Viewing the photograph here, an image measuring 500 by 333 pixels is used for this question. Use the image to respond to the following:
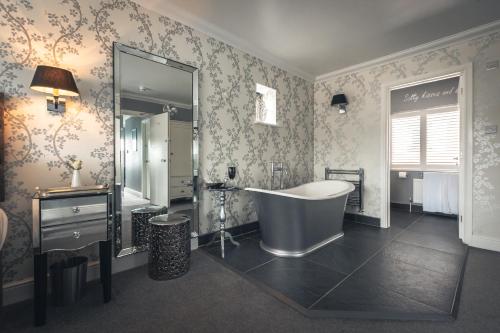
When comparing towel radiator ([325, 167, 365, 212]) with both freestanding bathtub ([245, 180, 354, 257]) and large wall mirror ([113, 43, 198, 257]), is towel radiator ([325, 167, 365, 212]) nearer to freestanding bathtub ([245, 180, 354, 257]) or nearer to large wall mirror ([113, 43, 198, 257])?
freestanding bathtub ([245, 180, 354, 257])

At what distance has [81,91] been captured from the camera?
1.84m

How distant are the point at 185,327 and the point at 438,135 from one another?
5084 mm

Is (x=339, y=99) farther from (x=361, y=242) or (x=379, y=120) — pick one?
(x=361, y=242)

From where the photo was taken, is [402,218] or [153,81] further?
[402,218]

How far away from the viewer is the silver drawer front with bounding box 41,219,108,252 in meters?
1.39

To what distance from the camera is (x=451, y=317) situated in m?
1.45

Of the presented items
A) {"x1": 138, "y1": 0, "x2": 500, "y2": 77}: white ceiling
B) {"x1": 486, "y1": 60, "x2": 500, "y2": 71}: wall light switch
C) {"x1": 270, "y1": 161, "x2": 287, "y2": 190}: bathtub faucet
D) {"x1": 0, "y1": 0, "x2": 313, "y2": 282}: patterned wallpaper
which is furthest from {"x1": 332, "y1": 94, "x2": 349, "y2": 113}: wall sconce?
{"x1": 0, "y1": 0, "x2": 313, "y2": 282}: patterned wallpaper

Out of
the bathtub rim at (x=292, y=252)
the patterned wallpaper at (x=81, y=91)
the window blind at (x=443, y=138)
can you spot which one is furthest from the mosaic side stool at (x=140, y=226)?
the window blind at (x=443, y=138)

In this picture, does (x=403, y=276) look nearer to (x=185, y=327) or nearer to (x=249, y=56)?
(x=185, y=327)

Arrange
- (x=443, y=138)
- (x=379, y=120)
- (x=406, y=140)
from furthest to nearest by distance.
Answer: (x=406, y=140) < (x=443, y=138) < (x=379, y=120)

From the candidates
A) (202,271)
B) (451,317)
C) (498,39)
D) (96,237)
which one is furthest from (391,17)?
(96,237)

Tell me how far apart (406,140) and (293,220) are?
3.72 metres

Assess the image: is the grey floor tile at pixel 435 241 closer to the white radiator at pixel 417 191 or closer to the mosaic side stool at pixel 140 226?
the white radiator at pixel 417 191

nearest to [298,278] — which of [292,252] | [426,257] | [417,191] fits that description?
[292,252]
